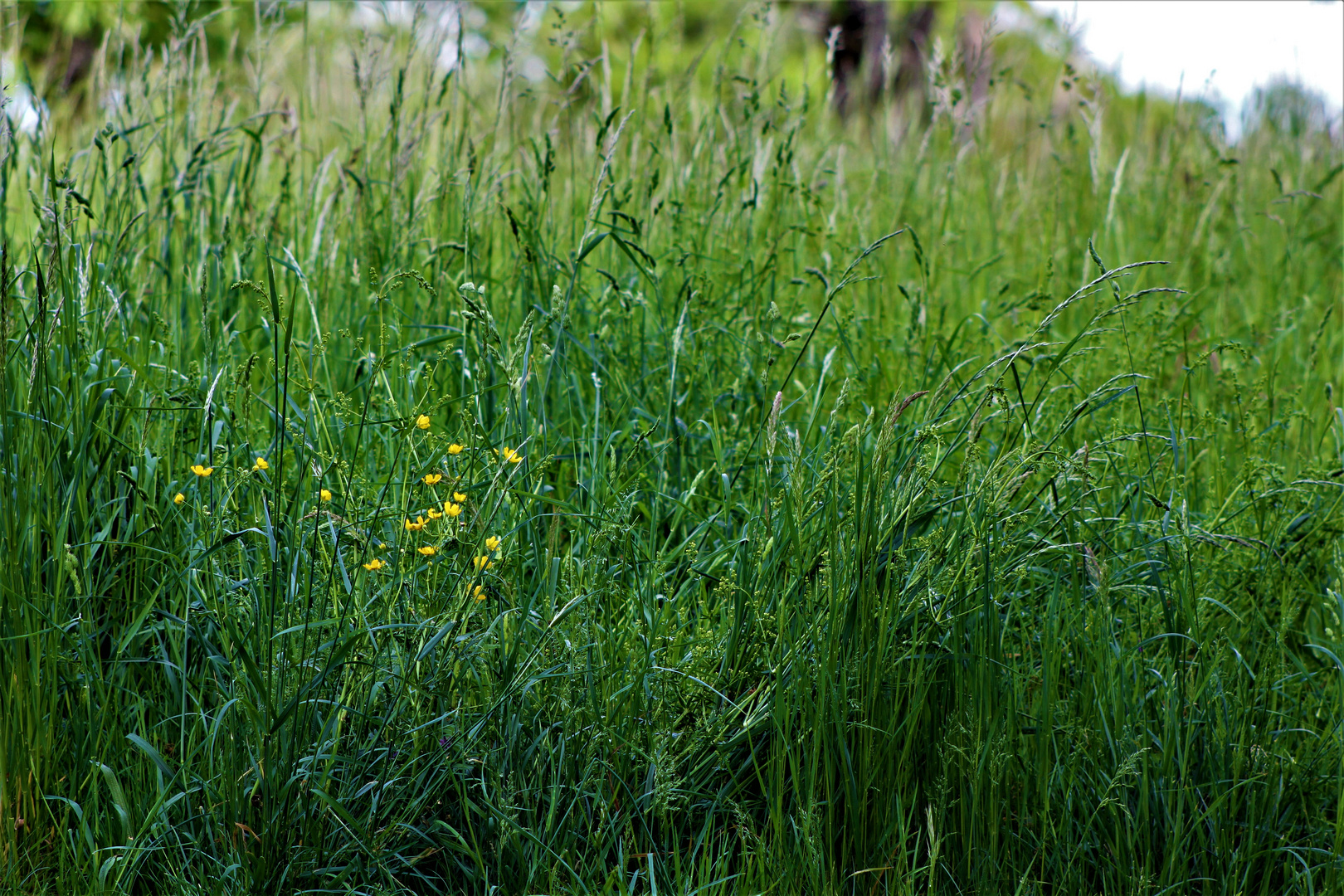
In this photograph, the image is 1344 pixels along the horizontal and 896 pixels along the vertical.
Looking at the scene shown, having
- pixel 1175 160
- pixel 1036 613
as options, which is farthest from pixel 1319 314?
pixel 1036 613

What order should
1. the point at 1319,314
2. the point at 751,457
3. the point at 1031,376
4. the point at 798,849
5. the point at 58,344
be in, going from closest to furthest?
the point at 798,849, the point at 58,344, the point at 751,457, the point at 1031,376, the point at 1319,314

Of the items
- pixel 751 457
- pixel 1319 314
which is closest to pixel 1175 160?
pixel 1319 314

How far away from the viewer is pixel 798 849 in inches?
58.3

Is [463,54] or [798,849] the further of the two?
[463,54]

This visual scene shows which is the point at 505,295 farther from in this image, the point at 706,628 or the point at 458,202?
the point at 706,628

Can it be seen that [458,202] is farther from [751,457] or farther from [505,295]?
[751,457]

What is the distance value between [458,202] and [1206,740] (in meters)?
2.45

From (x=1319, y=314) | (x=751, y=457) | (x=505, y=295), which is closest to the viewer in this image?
(x=751, y=457)

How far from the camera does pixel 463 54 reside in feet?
9.23

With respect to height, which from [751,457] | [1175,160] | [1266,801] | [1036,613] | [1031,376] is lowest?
[1266,801]

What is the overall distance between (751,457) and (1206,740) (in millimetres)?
1004

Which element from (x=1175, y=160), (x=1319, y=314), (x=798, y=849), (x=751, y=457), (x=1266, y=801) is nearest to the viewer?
(x=798, y=849)

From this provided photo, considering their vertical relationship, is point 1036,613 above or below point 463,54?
below

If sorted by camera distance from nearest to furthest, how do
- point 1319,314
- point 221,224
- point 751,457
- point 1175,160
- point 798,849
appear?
point 798,849
point 751,457
point 221,224
point 1319,314
point 1175,160
